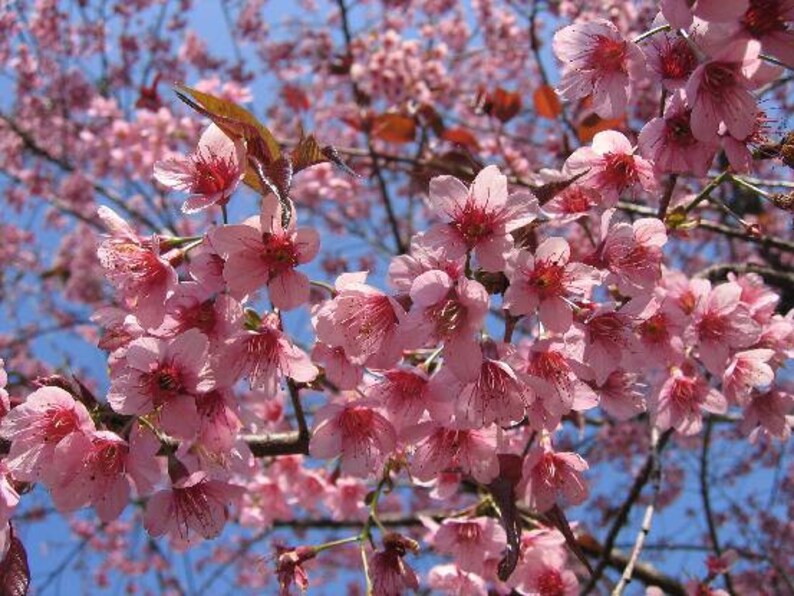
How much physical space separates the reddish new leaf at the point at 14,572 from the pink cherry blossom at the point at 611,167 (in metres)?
1.39

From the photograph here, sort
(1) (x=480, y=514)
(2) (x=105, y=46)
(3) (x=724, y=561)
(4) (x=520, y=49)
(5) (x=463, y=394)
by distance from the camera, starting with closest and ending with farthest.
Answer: (5) (x=463, y=394) → (1) (x=480, y=514) → (3) (x=724, y=561) → (2) (x=105, y=46) → (4) (x=520, y=49)

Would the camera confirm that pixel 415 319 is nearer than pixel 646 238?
Yes

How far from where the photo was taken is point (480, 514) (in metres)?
2.06

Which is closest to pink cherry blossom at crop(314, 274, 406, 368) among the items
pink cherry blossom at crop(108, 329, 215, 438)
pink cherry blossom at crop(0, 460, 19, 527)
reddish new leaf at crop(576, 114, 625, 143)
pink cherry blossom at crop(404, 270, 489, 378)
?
pink cherry blossom at crop(404, 270, 489, 378)

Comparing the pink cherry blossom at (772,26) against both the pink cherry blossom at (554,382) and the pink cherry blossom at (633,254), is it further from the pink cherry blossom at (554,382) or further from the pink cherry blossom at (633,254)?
the pink cherry blossom at (554,382)

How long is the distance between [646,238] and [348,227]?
5911 mm

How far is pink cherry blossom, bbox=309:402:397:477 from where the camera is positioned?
1.68 meters

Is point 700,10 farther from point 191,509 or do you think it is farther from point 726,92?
point 191,509

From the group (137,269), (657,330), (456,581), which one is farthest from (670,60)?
(456,581)

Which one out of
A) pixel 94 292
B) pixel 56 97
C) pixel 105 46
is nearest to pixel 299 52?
pixel 105 46

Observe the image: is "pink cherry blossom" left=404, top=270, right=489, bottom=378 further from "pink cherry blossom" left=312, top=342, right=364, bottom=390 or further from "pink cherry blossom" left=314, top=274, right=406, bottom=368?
"pink cherry blossom" left=312, top=342, right=364, bottom=390

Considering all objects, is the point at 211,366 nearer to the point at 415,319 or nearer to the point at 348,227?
the point at 415,319

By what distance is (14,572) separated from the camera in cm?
138

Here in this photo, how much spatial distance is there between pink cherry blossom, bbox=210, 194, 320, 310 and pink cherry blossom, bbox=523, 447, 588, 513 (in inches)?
27.7
